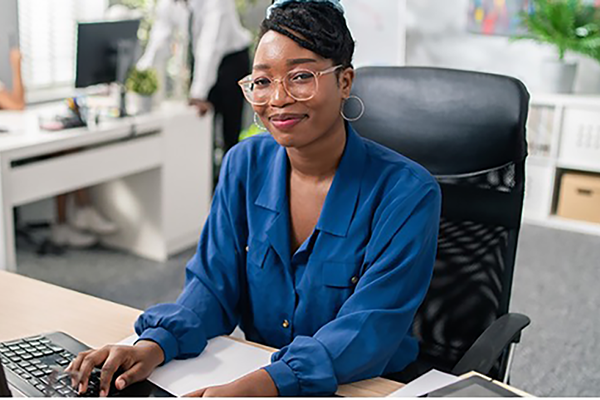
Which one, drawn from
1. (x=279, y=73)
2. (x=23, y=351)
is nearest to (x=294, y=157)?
(x=279, y=73)

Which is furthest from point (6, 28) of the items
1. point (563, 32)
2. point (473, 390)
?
point (563, 32)

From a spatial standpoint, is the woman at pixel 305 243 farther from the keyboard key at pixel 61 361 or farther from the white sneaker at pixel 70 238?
the white sneaker at pixel 70 238

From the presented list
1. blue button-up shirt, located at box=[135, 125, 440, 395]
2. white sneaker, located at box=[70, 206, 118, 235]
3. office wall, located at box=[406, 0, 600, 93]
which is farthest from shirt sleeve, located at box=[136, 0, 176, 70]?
blue button-up shirt, located at box=[135, 125, 440, 395]

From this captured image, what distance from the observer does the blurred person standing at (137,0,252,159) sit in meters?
3.62

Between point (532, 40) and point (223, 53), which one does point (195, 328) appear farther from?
point (532, 40)

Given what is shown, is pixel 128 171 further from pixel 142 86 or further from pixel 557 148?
pixel 557 148

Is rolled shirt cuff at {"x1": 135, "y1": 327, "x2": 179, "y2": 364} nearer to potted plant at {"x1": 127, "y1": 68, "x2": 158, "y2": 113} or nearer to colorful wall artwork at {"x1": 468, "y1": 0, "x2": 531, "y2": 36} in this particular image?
potted plant at {"x1": 127, "y1": 68, "x2": 158, "y2": 113}

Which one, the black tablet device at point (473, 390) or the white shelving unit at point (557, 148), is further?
the white shelving unit at point (557, 148)

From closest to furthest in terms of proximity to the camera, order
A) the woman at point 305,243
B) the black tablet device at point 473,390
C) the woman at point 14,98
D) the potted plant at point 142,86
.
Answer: the black tablet device at point 473,390 → the woman at point 305,243 → the woman at point 14,98 → the potted plant at point 142,86

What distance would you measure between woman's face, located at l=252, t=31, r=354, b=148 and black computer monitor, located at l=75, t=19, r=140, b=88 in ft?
6.62

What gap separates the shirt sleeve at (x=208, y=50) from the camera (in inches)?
144

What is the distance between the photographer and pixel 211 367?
1229 millimetres

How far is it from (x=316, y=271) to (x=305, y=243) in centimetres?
5

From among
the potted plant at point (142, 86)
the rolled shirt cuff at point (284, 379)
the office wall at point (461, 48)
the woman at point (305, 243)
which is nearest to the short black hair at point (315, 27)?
the woman at point (305, 243)
